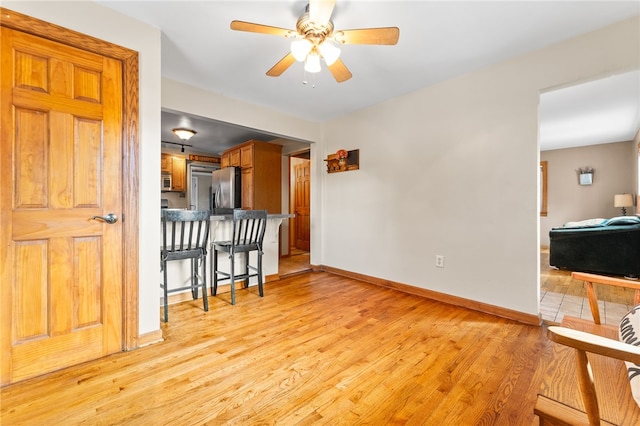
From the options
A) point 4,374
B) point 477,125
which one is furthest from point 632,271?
point 4,374

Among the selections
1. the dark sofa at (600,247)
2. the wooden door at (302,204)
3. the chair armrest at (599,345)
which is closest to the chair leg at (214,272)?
the chair armrest at (599,345)

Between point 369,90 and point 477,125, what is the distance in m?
1.23

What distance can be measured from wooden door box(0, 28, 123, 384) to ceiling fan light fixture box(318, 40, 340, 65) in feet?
4.71

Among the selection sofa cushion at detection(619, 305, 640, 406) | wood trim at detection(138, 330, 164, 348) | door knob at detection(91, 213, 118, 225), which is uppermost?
door knob at detection(91, 213, 118, 225)

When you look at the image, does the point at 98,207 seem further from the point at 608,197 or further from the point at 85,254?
the point at 608,197

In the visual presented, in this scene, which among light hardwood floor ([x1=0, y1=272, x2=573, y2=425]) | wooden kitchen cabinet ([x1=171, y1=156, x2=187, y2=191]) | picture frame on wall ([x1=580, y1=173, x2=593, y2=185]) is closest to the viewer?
light hardwood floor ([x1=0, y1=272, x2=573, y2=425])

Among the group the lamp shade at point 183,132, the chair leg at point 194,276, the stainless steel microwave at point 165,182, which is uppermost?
the lamp shade at point 183,132

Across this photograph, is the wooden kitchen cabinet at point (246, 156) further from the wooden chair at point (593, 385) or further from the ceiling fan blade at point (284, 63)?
the wooden chair at point (593, 385)

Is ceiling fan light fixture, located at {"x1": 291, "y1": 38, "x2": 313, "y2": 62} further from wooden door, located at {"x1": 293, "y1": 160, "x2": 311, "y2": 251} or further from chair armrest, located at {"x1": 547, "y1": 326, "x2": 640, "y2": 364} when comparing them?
wooden door, located at {"x1": 293, "y1": 160, "x2": 311, "y2": 251}

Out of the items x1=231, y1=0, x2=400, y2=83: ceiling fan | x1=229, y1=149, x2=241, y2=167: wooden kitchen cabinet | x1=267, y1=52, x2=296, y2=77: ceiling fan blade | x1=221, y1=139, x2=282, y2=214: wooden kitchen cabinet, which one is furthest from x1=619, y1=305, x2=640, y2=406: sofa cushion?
x1=229, y1=149, x2=241, y2=167: wooden kitchen cabinet

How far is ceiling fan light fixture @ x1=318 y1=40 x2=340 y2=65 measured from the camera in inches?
70.8

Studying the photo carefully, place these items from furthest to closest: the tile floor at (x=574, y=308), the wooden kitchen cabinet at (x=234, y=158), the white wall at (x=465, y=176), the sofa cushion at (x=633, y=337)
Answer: the wooden kitchen cabinet at (x=234, y=158)
the tile floor at (x=574, y=308)
the white wall at (x=465, y=176)
the sofa cushion at (x=633, y=337)

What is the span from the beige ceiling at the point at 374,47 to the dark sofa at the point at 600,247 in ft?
9.92

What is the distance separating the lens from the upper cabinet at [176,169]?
574cm
